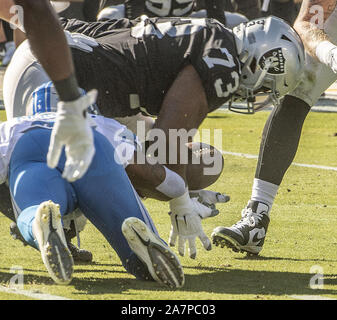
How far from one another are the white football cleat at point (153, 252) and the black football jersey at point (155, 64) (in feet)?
3.89

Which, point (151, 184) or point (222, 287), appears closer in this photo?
point (222, 287)

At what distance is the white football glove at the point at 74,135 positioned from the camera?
12.4 feet

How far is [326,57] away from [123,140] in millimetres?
1208

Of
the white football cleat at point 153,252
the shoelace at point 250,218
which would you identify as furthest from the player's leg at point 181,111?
the white football cleat at point 153,252

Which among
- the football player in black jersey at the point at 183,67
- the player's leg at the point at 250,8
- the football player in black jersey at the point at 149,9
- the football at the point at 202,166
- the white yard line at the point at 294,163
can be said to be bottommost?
the white yard line at the point at 294,163

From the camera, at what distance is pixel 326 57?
5.11 m

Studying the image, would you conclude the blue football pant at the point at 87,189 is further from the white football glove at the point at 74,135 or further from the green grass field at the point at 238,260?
the white football glove at the point at 74,135

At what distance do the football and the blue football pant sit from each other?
989mm

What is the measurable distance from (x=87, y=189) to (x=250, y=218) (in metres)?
1.35

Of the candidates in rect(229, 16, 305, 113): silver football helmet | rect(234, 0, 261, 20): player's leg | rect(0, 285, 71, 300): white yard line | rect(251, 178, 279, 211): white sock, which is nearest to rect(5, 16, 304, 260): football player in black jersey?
rect(229, 16, 305, 113): silver football helmet

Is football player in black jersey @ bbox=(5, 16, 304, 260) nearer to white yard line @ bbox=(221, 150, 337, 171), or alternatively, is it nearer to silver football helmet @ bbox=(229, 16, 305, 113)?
silver football helmet @ bbox=(229, 16, 305, 113)

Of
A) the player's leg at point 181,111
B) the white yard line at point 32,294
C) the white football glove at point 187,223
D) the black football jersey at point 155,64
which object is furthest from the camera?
the black football jersey at point 155,64
